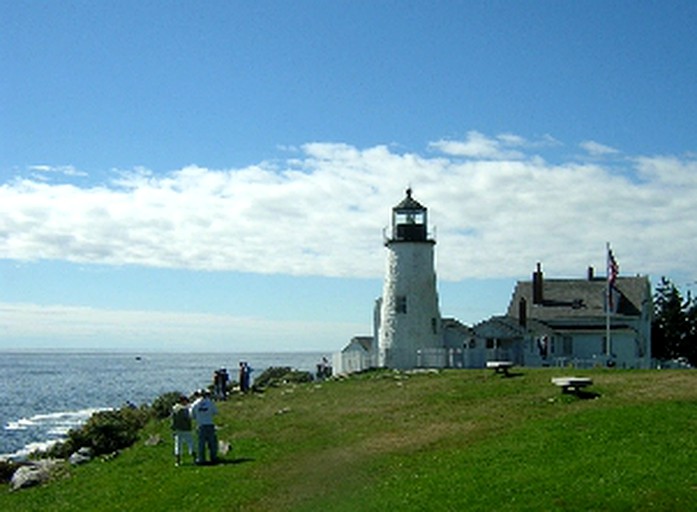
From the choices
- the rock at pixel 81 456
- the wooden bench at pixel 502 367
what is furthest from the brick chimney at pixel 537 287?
the rock at pixel 81 456

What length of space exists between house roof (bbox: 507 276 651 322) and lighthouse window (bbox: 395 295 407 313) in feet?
33.7

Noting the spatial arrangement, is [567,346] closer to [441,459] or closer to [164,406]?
[164,406]

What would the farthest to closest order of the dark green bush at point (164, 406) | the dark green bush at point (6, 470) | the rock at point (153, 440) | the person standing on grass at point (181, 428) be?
the dark green bush at point (164, 406) → the dark green bush at point (6, 470) → the rock at point (153, 440) → the person standing on grass at point (181, 428)

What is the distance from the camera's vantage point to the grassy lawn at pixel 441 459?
19.5 m

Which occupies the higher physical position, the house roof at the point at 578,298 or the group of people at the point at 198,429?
the house roof at the point at 578,298

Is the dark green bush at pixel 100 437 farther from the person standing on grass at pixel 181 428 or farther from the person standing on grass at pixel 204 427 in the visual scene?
the person standing on grass at pixel 204 427

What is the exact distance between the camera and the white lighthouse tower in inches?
2066

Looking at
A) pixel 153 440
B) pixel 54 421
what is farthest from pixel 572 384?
pixel 54 421

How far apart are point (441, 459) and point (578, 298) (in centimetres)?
3829

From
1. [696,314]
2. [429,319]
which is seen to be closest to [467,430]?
[429,319]

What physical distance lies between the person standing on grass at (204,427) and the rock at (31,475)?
231 inches

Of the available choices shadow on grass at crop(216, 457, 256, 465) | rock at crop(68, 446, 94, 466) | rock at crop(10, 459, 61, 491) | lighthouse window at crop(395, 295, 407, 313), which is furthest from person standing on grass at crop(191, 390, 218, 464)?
lighthouse window at crop(395, 295, 407, 313)

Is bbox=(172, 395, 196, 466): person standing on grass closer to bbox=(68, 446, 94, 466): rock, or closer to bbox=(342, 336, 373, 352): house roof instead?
bbox=(68, 446, 94, 466): rock

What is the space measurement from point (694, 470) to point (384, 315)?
33.7 meters
